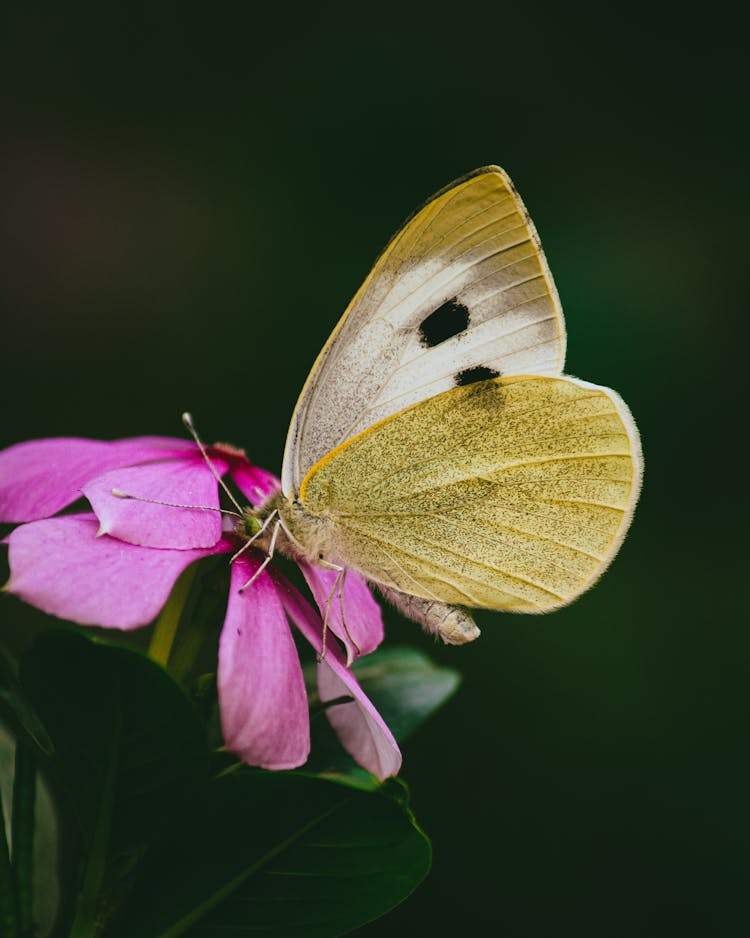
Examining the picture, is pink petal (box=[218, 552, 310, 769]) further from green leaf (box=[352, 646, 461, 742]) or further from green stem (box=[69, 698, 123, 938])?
green leaf (box=[352, 646, 461, 742])

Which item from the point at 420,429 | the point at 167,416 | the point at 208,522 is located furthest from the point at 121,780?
the point at 167,416

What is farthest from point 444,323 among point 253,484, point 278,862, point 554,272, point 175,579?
point 554,272

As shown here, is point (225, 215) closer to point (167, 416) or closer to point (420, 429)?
point (167, 416)

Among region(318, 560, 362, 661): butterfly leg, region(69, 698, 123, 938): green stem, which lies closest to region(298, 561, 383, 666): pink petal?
region(318, 560, 362, 661): butterfly leg

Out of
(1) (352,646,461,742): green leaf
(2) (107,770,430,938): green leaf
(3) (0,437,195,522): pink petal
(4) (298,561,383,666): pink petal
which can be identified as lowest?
(1) (352,646,461,742): green leaf

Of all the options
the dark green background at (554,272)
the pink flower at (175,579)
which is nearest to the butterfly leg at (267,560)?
the pink flower at (175,579)

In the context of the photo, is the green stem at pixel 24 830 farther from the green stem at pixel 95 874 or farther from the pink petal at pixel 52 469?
the pink petal at pixel 52 469
